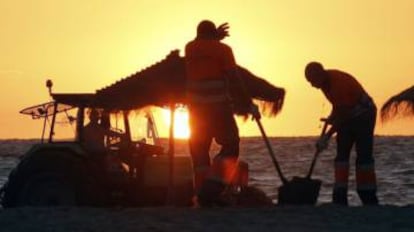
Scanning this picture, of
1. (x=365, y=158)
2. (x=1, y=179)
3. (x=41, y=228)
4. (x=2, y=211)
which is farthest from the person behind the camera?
(x=1, y=179)

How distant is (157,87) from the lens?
53.8ft

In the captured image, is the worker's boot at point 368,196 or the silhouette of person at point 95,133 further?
the silhouette of person at point 95,133

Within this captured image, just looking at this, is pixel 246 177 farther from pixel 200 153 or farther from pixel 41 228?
pixel 41 228

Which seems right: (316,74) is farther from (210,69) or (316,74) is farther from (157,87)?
(157,87)

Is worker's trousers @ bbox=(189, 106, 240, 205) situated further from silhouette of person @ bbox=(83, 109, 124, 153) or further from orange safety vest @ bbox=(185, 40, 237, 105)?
silhouette of person @ bbox=(83, 109, 124, 153)

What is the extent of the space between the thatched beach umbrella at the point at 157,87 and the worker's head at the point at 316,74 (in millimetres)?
1551

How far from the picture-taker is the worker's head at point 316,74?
586 inches

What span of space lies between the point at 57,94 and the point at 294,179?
3991 millimetres

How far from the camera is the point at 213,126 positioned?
14219 millimetres

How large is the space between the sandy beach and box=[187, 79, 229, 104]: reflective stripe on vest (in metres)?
1.41

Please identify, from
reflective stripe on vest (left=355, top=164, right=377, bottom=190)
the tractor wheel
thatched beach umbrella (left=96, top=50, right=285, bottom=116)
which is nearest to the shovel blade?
reflective stripe on vest (left=355, top=164, right=377, bottom=190)

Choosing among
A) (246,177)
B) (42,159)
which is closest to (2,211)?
(42,159)

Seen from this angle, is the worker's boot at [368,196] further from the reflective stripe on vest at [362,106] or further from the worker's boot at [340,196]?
the reflective stripe on vest at [362,106]

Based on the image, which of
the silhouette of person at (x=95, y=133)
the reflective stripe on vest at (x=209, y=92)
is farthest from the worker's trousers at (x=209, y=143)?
the silhouette of person at (x=95, y=133)
